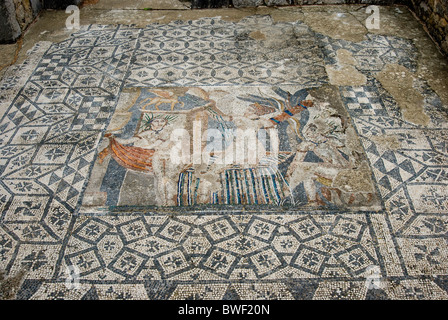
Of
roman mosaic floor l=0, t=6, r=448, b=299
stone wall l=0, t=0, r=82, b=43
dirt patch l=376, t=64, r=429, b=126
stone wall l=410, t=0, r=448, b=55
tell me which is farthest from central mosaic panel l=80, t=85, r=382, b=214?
stone wall l=0, t=0, r=82, b=43

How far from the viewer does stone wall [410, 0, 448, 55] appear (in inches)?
134

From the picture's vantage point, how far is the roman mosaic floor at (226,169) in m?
1.87

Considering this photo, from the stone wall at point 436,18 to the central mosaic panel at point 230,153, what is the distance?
4.30 feet

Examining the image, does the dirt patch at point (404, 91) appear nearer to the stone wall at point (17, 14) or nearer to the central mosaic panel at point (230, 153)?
the central mosaic panel at point (230, 153)

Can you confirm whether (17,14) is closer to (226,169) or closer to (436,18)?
(226,169)

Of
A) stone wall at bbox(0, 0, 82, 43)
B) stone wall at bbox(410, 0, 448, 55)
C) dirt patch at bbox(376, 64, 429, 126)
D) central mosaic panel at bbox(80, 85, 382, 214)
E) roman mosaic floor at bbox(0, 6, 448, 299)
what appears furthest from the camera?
stone wall at bbox(0, 0, 82, 43)

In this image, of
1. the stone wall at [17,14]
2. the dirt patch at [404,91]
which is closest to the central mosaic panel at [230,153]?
the dirt patch at [404,91]

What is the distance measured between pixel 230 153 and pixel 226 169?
141 mm

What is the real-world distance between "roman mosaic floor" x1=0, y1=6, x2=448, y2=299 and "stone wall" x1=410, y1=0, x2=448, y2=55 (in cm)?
11

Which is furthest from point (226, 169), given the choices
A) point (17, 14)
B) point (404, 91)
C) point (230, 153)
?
point (17, 14)

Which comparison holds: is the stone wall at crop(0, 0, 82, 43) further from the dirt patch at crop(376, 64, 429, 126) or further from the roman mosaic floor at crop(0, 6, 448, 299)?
the dirt patch at crop(376, 64, 429, 126)

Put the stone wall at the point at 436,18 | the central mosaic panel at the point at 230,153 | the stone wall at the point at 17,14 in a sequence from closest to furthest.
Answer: the central mosaic panel at the point at 230,153, the stone wall at the point at 436,18, the stone wall at the point at 17,14

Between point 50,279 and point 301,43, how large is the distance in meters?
2.82

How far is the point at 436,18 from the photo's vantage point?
357cm
